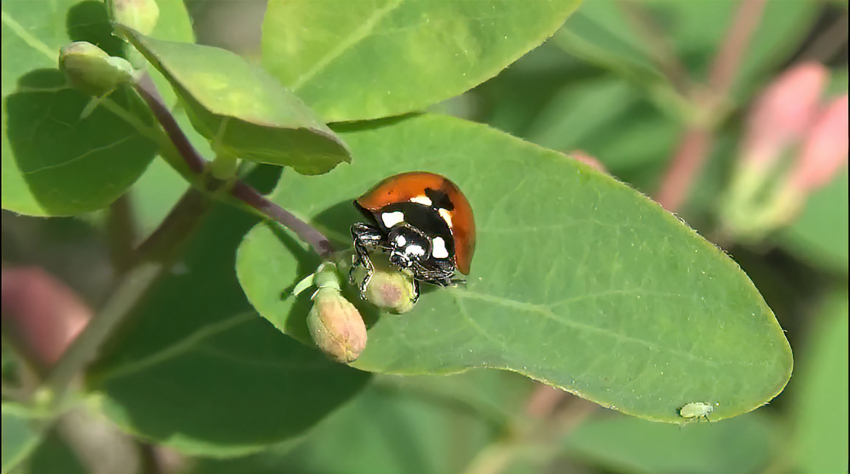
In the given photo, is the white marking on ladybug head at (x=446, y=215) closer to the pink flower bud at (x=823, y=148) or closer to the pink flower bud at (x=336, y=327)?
the pink flower bud at (x=336, y=327)

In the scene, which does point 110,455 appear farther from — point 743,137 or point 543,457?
point 743,137

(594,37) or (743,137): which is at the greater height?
(594,37)

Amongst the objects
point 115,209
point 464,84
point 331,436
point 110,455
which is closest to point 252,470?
point 331,436

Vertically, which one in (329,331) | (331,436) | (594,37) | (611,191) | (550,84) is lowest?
(331,436)

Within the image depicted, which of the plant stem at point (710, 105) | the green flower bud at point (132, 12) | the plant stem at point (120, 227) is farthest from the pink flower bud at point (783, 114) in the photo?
the green flower bud at point (132, 12)

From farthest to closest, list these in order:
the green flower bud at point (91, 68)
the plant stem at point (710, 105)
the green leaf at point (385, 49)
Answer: the plant stem at point (710, 105), the green leaf at point (385, 49), the green flower bud at point (91, 68)

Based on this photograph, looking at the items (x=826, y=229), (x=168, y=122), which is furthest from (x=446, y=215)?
(x=826, y=229)

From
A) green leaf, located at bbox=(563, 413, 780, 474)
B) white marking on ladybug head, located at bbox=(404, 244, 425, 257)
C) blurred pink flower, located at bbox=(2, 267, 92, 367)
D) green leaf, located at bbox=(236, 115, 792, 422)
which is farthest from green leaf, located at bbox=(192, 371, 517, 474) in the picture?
green leaf, located at bbox=(236, 115, 792, 422)
